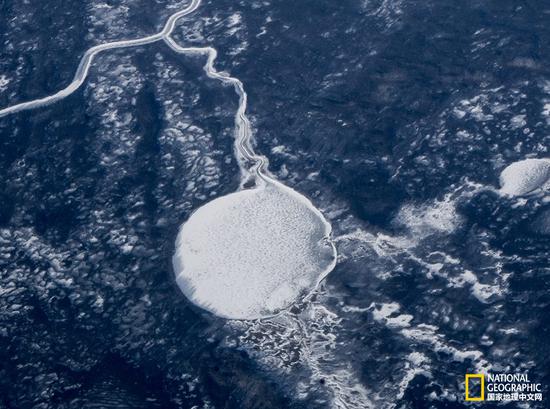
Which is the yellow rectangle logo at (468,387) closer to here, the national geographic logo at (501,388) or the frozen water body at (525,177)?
the national geographic logo at (501,388)

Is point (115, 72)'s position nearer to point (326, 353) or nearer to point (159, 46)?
point (159, 46)

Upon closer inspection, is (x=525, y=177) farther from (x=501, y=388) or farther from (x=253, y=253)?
(x=253, y=253)

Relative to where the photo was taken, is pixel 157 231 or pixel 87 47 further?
pixel 87 47

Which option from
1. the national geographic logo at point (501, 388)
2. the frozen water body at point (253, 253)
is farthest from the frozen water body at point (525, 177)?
the national geographic logo at point (501, 388)

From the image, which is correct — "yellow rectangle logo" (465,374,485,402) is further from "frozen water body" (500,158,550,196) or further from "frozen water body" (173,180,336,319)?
"frozen water body" (500,158,550,196)

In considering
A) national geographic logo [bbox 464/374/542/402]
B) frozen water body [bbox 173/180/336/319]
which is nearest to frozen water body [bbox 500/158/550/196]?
frozen water body [bbox 173/180/336/319]

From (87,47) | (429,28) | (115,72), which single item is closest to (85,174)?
(115,72)
